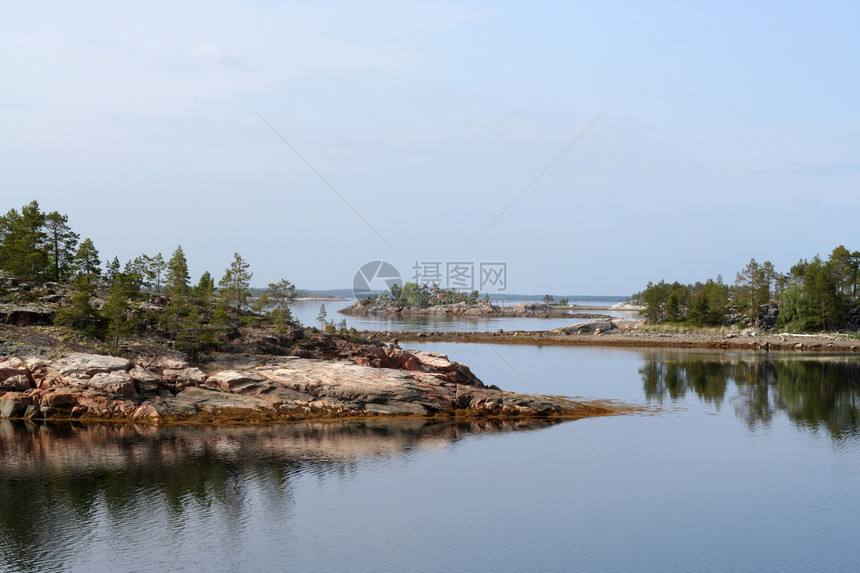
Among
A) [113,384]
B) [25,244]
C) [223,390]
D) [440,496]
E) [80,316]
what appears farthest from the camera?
[25,244]

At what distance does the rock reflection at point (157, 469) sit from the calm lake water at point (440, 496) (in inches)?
6.5

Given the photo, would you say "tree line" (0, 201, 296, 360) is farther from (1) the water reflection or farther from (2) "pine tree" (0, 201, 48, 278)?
(1) the water reflection

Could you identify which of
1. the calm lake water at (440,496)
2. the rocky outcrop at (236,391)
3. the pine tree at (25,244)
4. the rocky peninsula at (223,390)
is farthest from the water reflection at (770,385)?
the pine tree at (25,244)

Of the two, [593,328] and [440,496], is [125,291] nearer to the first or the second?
[440,496]

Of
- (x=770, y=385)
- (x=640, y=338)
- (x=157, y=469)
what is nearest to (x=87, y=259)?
(x=157, y=469)

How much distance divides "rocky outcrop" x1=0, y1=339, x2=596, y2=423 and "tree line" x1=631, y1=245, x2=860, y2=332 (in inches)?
4256

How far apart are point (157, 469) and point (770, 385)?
78569 mm

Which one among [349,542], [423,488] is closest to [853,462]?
[423,488]

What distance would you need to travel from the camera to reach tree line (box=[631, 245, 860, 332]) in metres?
153

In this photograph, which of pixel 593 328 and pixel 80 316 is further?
pixel 593 328

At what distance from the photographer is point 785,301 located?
16000cm

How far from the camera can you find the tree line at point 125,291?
71.9m

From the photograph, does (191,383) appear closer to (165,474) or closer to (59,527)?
(165,474)

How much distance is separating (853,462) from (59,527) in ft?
178
